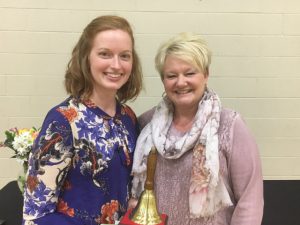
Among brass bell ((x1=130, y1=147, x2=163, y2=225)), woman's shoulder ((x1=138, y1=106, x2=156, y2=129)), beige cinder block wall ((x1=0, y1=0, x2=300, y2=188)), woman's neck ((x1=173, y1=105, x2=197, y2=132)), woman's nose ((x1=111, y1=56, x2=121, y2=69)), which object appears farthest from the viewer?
beige cinder block wall ((x1=0, y1=0, x2=300, y2=188))

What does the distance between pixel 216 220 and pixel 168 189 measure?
221 millimetres

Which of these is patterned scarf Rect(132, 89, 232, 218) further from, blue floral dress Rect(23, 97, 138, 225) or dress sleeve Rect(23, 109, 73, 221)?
dress sleeve Rect(23, 109, 73, 221)

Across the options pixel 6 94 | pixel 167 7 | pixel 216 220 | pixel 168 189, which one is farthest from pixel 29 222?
pixel 167 7

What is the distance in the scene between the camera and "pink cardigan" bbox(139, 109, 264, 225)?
1.38 m

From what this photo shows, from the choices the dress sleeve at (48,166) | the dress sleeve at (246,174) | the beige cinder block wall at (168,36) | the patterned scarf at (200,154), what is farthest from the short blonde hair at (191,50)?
the beige cinder block wall at (168,36)

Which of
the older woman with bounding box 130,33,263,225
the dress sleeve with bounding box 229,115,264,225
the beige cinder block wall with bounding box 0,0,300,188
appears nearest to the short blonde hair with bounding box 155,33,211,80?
the older woman with bounding box 130,33,263,225

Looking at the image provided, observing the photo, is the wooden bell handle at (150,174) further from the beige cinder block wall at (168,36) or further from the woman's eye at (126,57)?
the beige cinder block wall at (168,36)

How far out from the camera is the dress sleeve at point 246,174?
1.37 metres

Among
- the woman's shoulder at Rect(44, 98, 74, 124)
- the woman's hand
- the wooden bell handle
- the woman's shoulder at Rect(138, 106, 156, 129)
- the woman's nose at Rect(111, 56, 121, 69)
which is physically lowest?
the woman's hand

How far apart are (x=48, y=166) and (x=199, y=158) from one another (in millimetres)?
558

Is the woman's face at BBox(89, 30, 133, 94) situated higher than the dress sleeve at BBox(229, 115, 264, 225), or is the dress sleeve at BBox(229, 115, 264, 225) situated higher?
the woman's face at BBox(89, 30, 133, 94)

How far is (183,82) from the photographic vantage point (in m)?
1.42

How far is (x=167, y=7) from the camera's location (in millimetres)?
2260

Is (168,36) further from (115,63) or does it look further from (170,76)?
(115,63)
